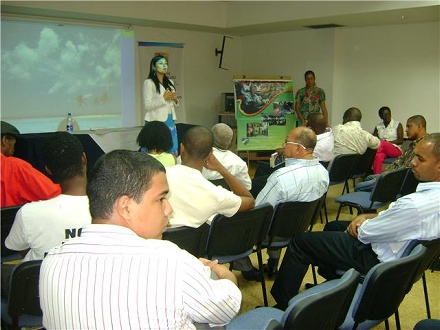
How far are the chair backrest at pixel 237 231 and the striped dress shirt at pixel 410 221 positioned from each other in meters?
0.63

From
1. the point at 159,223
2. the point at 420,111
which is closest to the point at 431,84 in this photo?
the point at 420,111

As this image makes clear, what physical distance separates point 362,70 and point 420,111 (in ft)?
4.17

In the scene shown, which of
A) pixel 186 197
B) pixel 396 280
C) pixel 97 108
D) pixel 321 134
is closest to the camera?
pixel 396 280

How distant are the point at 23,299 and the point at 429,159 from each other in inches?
84.0

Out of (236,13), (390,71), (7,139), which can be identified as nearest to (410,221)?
(7,139)

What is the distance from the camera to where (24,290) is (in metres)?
1.99

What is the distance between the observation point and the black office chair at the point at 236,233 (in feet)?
8.55

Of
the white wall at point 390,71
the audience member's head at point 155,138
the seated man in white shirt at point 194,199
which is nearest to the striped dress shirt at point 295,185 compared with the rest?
the seated man in white shirt at point 194,199

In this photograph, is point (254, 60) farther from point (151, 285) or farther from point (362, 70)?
point (151, 285)

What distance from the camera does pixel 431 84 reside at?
24.5 feet

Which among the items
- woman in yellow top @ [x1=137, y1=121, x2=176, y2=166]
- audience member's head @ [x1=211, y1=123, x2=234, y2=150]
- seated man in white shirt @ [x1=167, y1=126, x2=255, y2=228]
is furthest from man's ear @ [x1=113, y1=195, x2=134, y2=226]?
audience member's head @ [x1=211, y1=123, x2=234, y2=150]

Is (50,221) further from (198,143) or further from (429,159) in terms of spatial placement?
(429,159)

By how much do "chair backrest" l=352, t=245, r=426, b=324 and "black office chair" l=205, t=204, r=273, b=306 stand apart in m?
0.86

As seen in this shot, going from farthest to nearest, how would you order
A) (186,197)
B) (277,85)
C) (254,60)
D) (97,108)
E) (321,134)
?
(254,60), (277,85), (97,108), (321,134), (186,197)
